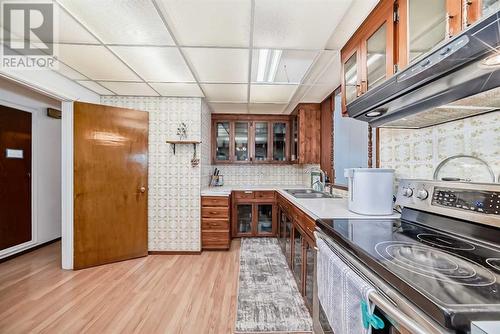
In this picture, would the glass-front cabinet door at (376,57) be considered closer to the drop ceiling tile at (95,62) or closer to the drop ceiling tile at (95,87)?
the drop ceiling tile at (95,62)

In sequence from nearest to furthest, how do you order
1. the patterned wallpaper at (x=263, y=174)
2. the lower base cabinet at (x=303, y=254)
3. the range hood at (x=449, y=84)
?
the range hood at (x=449, y=84) < the lower base cabinet at (x=303, y=254) < the patterned wallpaper at (x=263, y=174)

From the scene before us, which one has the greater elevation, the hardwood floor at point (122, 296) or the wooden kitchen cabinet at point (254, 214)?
the wooden kitchen cabinet at point (254, 214)

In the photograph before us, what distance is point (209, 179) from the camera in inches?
165

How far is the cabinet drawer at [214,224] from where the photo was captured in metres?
3.39

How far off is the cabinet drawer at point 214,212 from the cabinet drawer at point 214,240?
25 cm

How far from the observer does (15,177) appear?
3.28 meters

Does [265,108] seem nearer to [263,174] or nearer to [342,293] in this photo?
[263,174]

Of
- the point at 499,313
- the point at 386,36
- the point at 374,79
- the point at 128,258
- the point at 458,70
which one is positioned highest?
the point at 386,36

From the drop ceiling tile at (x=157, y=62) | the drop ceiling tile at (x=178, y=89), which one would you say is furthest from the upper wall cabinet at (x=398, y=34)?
the drop ceiling tile at (x=178, y=89)

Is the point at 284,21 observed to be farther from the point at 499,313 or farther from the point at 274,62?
the point at 499,313

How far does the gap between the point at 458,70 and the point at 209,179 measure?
3.73 meters

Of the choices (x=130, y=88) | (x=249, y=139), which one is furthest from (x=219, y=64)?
(x=249, y=139)

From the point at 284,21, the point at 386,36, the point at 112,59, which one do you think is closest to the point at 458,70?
the point at 386,36

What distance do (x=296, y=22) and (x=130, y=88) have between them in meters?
2.34
